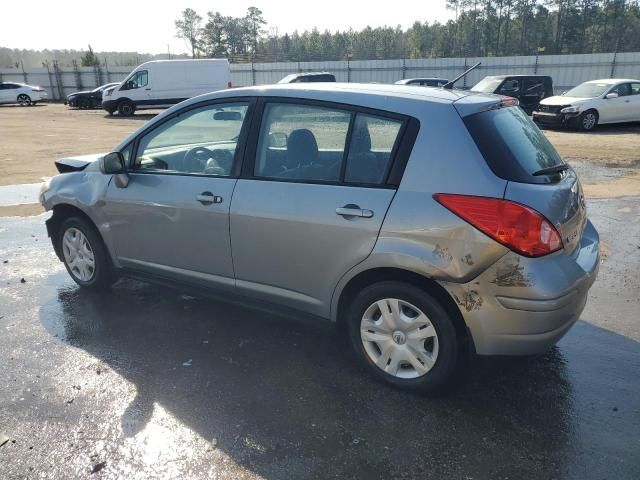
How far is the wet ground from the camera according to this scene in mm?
2662

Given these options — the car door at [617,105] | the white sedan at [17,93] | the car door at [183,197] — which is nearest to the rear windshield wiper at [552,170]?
the car door at [183,197]

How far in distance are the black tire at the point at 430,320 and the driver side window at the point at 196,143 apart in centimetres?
132

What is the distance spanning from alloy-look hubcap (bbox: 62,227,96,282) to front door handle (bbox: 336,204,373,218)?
262 centimetres

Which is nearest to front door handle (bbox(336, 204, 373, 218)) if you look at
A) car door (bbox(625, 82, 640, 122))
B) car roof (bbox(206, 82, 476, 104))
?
car roof (bbox(206, 82, 476, 104))

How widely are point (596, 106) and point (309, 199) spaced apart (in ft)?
55.5

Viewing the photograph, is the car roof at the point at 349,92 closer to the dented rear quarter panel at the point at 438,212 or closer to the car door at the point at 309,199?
the car door at the point at 309,199

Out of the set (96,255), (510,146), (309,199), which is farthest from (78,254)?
(510,146)

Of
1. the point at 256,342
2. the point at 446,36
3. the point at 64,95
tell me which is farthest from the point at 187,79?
the point at 446,36

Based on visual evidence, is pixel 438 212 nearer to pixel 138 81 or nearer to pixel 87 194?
pixel 87 194

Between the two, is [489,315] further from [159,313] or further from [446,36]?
[446,36]

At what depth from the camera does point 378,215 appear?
3014mm

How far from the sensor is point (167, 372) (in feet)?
11.6

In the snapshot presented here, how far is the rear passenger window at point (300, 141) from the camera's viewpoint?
3.33 m

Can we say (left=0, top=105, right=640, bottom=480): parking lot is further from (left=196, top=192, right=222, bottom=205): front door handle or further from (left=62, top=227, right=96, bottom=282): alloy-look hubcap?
(left=196, top=192, right=222, bottom=205): front door handle
